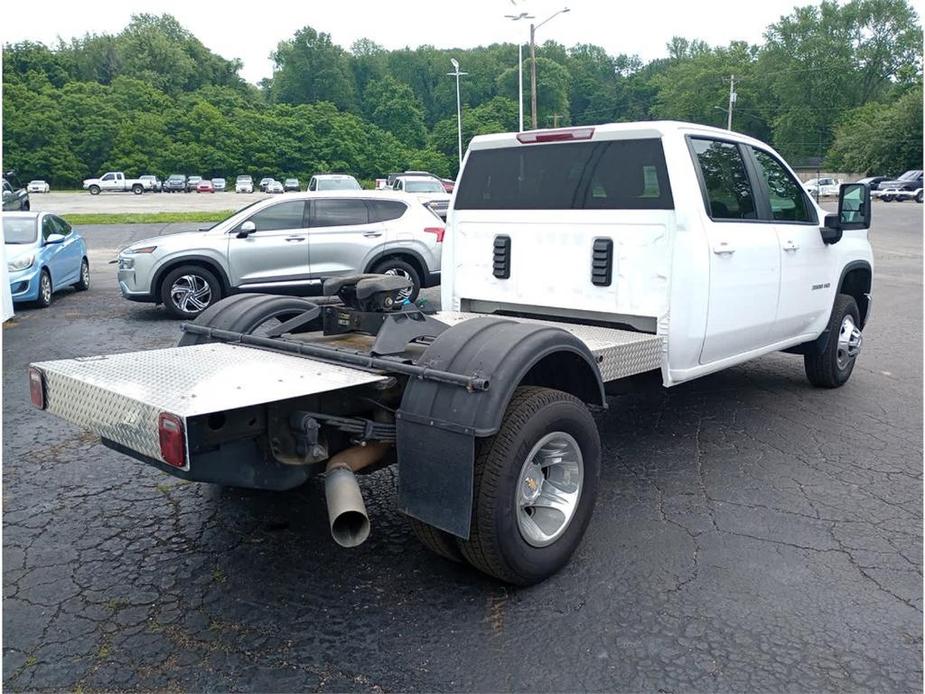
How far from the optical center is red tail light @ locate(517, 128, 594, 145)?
197 inches

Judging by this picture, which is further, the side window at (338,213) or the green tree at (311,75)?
the green tree at (311,75)

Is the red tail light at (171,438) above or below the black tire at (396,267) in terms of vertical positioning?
above

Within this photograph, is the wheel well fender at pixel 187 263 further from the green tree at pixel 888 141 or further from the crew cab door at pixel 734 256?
the green tree at pixel 888 141

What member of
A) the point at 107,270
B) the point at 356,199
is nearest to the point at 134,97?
the point at 107,270

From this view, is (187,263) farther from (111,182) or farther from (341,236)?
(111,182)

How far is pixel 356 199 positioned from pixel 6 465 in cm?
756

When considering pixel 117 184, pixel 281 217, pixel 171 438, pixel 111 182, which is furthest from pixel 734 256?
pixel 111 182

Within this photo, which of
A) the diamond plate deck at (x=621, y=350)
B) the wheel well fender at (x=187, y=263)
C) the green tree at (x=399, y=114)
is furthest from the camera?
the green tree at (x=399, y=114)

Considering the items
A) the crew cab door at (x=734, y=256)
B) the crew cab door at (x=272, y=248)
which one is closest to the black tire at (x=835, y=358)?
the crew cab door at (x=734, y=256)

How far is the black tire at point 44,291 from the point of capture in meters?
11.6

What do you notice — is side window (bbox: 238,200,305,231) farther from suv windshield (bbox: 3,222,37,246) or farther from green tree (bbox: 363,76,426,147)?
green tree (bbox: 363,76,426,147)

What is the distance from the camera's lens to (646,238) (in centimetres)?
467

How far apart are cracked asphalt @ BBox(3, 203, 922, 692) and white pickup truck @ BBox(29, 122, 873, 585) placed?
1.25 ft

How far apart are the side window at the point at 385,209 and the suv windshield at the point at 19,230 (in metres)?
5.05
